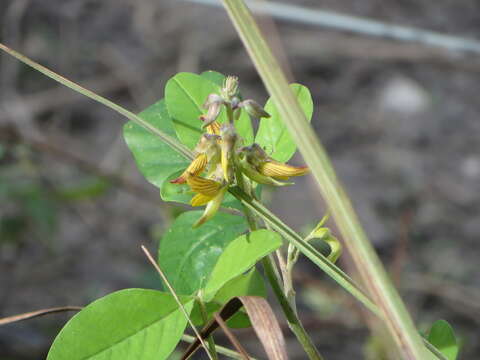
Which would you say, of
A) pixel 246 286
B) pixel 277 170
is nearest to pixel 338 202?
pixel 277 170

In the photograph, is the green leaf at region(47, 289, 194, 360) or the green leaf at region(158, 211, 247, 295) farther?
the green leaf at region(158, 211, 247, 295)

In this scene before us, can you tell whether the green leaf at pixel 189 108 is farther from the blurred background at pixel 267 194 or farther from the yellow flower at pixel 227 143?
the blurred background at pixel 267 194

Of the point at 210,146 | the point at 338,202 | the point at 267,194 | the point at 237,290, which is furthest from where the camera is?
the point at 267,194

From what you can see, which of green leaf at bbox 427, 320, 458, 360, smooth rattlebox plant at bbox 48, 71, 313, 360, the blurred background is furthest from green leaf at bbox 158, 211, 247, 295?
the blurred background

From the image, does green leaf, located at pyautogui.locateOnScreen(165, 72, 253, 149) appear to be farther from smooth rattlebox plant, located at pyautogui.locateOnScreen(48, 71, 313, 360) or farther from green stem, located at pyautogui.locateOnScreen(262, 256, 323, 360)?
green stem, located at pyautogui.locateOnScreen(262, 256, 323, 360)

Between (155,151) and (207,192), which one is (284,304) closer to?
(207,192)

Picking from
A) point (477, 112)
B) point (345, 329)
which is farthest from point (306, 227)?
point (477, 112)
